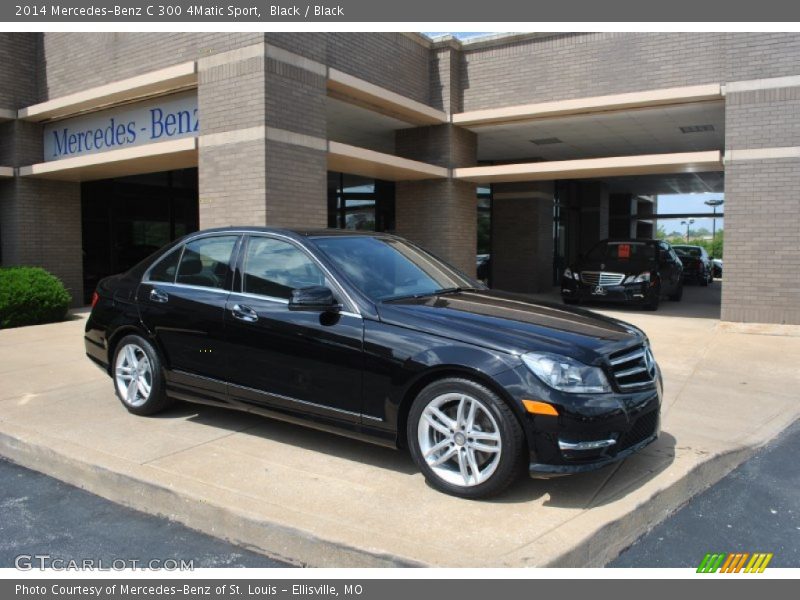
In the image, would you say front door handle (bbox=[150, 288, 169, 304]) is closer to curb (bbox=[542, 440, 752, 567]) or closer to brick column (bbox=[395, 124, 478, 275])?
curb (bbox=[542, 440, 752, 567])

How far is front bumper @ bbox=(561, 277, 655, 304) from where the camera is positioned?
14.1 m

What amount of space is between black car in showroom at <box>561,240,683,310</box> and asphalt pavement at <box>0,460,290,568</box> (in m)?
12.0

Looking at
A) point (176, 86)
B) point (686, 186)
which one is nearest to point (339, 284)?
point (176, 86)

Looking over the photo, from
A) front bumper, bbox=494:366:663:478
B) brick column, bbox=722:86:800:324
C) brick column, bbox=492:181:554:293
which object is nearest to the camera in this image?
front bumper, bbox=494:366:663:478

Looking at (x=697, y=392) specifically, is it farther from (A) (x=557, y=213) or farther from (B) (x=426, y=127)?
(A) (x=557, y=213)

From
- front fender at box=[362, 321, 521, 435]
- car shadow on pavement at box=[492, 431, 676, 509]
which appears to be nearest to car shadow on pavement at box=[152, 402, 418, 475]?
front fender at box=[362, 321, 521, 435]

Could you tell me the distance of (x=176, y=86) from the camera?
11227mm

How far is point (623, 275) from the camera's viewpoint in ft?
46.8

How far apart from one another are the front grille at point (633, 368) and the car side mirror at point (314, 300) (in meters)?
1.75

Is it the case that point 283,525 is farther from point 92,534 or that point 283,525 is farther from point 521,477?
point 521,477

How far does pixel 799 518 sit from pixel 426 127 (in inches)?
476

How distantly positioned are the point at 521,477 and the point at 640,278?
10.8 meters

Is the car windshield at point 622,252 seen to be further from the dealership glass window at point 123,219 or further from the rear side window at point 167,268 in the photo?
the rear side window at point 167,268

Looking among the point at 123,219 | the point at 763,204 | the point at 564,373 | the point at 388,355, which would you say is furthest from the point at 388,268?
the point at 123,219
